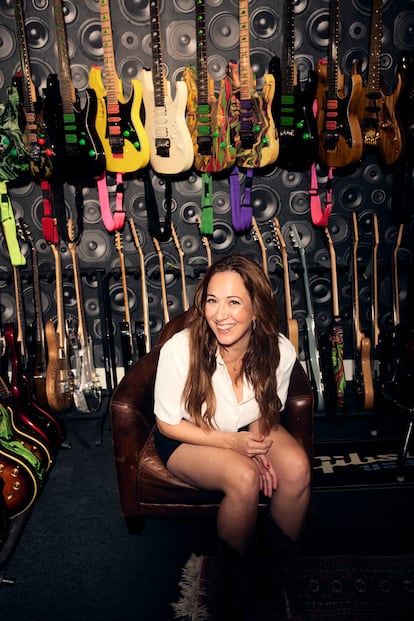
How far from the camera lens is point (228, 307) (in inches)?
69.5

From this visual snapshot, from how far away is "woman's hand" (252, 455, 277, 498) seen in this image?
5.81ft

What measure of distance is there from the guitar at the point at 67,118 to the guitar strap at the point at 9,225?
42cm

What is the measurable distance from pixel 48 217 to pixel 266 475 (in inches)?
80.0

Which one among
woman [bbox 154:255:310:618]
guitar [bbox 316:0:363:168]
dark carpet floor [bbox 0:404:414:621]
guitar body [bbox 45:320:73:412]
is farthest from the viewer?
guitar body [bbox 45:320:73:412]

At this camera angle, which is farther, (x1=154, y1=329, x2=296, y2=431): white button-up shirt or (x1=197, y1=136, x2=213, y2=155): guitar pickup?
(x1=197, y1=136, x2=213, y2=155): guitar pickup

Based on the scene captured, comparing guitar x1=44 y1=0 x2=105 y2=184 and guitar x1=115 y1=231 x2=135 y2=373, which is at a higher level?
guitar x1=44 y1=0 x2=105 y2=184

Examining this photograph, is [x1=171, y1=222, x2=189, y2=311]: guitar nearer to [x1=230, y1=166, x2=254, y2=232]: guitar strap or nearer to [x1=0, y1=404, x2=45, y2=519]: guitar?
[x1=230, y1=166, x2=254, y2=232]: guitar strap

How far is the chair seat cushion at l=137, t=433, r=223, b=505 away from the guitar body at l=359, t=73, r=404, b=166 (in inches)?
79.4

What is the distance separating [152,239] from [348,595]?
227 cm

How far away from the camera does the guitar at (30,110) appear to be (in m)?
2.73

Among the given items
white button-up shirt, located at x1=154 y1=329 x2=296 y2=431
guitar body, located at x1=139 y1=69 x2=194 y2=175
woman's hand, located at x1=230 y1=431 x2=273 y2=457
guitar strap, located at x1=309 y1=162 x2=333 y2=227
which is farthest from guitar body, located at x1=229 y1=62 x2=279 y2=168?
woman's hand, located at x1=230 y1=431 x2=273 y2=457

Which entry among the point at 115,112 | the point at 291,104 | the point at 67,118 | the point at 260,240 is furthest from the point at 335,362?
the point at 67,118

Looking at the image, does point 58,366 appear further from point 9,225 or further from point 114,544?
point 114,544

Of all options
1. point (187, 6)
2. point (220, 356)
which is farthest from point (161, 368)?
point (187, 6)
